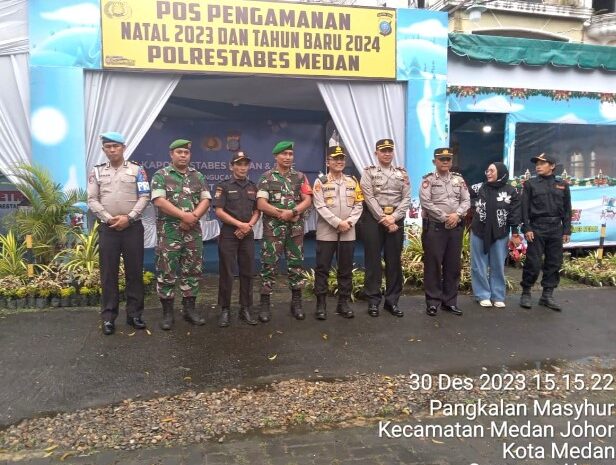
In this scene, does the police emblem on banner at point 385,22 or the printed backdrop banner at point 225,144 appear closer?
the police emblem on banner at point 385,22

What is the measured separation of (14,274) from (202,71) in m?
3.29

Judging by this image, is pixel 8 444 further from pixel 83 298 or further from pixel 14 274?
pixel 14 274

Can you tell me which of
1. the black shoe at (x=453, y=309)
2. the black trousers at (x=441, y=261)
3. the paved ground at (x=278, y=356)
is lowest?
the paved ground at (x=278, y=356)

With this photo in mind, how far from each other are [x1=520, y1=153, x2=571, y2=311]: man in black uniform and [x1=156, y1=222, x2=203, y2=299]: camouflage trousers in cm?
347

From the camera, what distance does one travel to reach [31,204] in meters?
5.93

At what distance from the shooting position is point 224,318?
4758 millimetres

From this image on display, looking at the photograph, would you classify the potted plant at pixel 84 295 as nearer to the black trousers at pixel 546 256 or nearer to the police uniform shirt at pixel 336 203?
the police uniform shirt at pixel 336 203

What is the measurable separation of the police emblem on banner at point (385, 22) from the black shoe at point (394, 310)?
3.97 meters

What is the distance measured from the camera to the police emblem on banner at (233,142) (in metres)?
9.85

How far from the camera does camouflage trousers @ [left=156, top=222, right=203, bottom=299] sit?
4.52m

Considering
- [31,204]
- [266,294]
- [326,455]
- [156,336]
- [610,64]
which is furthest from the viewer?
[610,64]

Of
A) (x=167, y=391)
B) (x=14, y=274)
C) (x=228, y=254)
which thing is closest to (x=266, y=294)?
(x=228, y=254)

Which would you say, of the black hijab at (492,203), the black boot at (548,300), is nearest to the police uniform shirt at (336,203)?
the black hijab at (492,203)

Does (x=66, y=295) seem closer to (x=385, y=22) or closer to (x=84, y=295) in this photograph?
(x=84, y=295)
